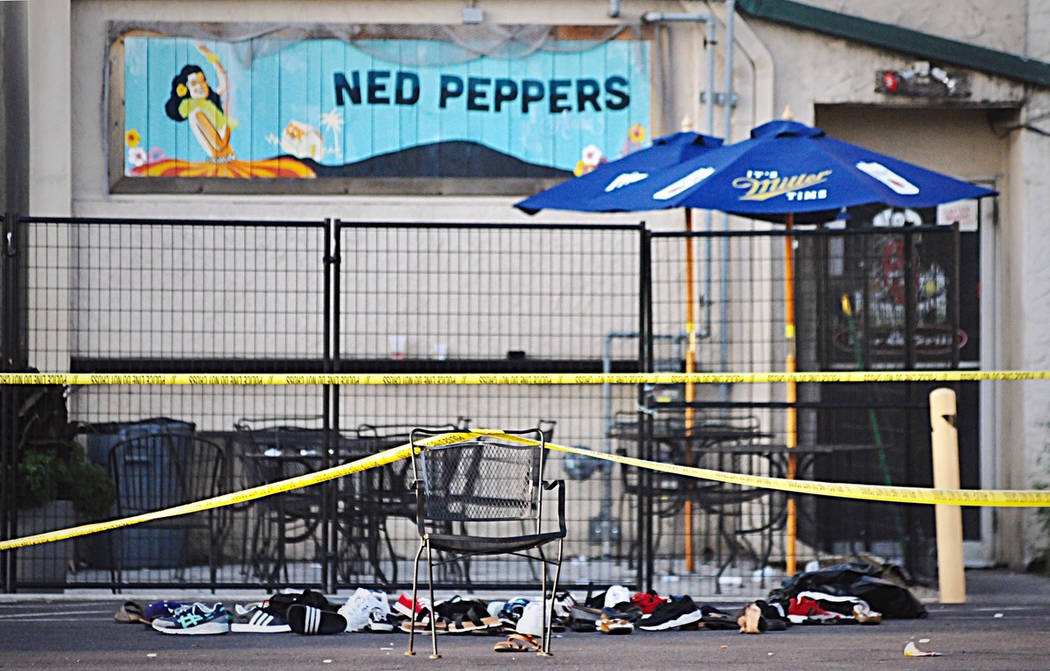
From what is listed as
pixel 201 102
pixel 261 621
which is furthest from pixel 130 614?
pixel 201 102

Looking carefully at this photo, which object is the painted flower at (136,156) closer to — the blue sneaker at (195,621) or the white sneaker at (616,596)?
the blue sneaker at (195,621)

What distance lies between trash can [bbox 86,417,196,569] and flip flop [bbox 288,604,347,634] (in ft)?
6.44

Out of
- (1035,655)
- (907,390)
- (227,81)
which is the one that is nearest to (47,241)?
(227,81)

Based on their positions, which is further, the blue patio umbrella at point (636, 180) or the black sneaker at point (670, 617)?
the blue patio umbrella at point (636, 180)

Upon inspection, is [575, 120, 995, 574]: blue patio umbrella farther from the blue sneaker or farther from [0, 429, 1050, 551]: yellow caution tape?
the blue sneaker

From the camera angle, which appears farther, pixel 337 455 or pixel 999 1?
pixel 999 1

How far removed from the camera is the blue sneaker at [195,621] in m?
7.76

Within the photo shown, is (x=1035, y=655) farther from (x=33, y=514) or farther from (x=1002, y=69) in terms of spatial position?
(x=33, y=514)

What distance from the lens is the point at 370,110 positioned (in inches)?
436

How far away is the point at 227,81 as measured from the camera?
36.2 feet

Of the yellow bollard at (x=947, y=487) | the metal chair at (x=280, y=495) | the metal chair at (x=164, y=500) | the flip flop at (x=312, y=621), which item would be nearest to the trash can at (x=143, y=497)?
the metal chair at (x=164, y=500)

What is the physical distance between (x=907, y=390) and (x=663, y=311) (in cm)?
245

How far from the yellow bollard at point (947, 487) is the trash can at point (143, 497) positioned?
4895 mm

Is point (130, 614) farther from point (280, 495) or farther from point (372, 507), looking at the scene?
point (372, 507)
